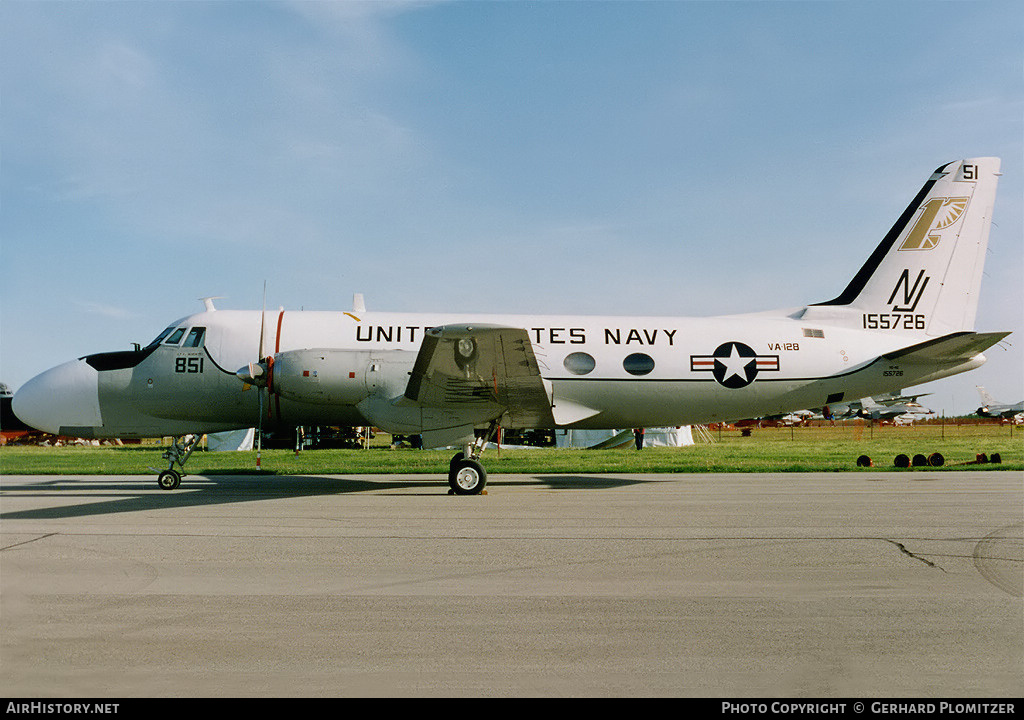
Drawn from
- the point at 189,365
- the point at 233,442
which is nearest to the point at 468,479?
the point at 189,365

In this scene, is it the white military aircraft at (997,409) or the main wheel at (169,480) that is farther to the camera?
the white military aircraft at (997,409)

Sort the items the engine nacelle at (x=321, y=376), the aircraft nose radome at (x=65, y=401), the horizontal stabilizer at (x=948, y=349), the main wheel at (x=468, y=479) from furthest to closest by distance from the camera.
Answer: the aircraft nose radome at (x=65, y=401), the horizontal stabilizer at (x=948, y=349), the main wheel at (x=468, y=479), the engine nacelle at (x=321, y=376)

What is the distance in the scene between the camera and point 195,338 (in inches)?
580

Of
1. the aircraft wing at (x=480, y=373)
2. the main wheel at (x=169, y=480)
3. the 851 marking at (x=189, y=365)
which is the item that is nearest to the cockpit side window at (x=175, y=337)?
the 851 marking at (x=189, y=365)

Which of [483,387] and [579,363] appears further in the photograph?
[579,363]

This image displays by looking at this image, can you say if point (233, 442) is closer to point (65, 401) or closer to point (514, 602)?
point (65, 401)

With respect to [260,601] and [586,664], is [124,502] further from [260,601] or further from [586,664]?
[586,664]

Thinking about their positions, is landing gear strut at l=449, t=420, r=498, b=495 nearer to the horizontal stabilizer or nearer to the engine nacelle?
the engine nacelle

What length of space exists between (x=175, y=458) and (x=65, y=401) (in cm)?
238

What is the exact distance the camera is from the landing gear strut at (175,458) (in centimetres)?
1488

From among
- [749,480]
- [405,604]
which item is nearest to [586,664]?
[405,604]

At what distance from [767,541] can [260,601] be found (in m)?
5.38

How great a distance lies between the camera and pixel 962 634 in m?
4.50

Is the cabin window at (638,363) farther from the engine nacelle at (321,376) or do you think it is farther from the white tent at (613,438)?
the white tent at (613,438)
